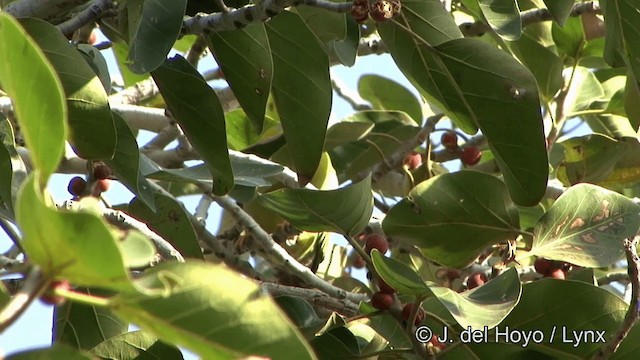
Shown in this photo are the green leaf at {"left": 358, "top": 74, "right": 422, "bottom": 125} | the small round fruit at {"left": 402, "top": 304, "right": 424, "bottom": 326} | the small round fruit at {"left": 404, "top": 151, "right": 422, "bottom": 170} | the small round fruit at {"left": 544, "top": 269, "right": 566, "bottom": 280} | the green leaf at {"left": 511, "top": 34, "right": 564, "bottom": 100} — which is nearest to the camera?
the small round fruit at {"left": 402, "top": 304, "right": 424, "bottom": 326}

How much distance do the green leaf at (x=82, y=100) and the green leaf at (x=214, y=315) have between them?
630 millimetres

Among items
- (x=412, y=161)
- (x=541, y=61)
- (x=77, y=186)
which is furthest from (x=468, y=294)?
(x=412, y=161)

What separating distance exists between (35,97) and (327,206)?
0.83 metres

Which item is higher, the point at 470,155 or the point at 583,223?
the point at 583,223

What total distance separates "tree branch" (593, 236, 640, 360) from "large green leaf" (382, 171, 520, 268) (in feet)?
1.34

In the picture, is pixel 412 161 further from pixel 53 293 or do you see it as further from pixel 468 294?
pixel 53 293

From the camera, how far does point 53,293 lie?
0.80 meters

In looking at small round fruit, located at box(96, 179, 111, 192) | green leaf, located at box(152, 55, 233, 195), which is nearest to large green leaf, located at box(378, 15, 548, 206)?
green leaf, located at box(152, 55, 233, 195)

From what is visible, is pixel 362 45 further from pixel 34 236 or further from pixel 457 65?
pixel 34 236

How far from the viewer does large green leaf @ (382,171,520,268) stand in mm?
1778

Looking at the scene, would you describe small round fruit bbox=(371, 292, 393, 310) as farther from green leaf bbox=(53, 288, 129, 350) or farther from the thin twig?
the thin twig

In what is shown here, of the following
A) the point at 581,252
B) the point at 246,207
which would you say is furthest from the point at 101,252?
the point at 246,207

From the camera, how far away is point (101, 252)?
0.76 meters

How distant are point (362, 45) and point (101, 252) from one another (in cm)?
199
